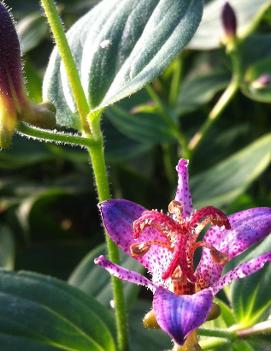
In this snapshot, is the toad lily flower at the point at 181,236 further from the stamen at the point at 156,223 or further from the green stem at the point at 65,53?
the green stem at the point at 65,53

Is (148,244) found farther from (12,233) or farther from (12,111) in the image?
(12,233)

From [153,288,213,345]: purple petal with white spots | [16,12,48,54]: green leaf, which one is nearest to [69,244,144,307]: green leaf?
[153,288,213,345]: purple petal with white spots

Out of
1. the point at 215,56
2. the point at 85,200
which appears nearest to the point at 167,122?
the point at 85,200

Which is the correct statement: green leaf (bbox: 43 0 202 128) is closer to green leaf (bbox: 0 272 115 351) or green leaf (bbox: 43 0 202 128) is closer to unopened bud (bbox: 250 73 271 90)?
green leaf (bbox: 0 272 115 351)

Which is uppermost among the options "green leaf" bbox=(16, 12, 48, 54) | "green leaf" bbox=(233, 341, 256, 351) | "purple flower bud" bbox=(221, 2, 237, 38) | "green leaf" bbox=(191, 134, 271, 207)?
"green leaf" bbox=(16, 12, 48, 54)

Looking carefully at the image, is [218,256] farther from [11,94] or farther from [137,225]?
[11,94]

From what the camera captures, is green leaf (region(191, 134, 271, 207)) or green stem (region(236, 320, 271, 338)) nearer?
green stem (region(236, 320, 271, 338))
